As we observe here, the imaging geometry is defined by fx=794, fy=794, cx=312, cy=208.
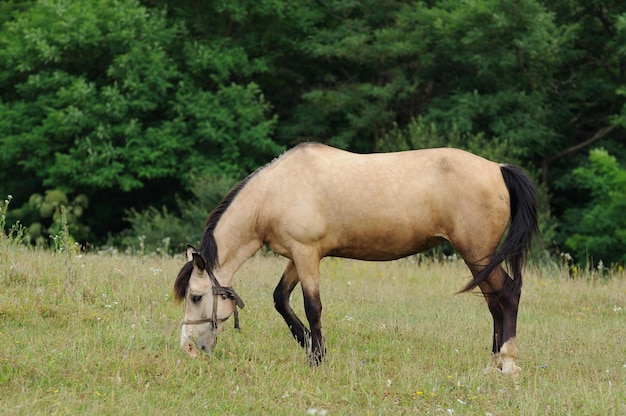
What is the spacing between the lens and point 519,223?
7410 mm

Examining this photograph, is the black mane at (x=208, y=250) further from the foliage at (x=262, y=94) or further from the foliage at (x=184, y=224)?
the foliage at (x=262, y=94)

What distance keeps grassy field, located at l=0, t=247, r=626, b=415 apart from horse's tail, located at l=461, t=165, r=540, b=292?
962 millimetres

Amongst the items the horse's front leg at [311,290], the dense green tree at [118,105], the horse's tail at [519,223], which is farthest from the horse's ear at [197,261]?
the dense green tree at [118,105]

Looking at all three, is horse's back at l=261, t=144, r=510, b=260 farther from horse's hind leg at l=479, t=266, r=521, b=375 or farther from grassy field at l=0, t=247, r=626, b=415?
grassy field at l=0, t=247, r=626, b=415

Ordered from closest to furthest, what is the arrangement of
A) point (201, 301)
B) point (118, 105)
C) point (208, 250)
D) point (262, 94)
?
point (201, 301) < point (208, 250) < point (118, 105) < point (262, 94)

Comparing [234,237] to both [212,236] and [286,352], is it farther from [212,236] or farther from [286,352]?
[286,352]

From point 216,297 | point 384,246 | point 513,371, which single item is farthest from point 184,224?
point 513,371

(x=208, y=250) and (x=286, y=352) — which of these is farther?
(x=286, y=352)

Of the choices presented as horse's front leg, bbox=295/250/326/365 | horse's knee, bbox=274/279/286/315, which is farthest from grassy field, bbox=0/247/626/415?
horse's knee, bbox=274/279/286/315

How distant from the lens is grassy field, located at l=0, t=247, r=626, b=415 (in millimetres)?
5953

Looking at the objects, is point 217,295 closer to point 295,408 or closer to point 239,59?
point 295,408

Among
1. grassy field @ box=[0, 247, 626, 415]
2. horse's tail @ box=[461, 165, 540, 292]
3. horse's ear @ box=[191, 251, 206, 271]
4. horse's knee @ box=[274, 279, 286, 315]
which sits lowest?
grassy field @ box=[0, 247, 626, 415]

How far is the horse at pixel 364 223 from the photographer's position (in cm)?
726

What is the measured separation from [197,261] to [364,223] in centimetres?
158
